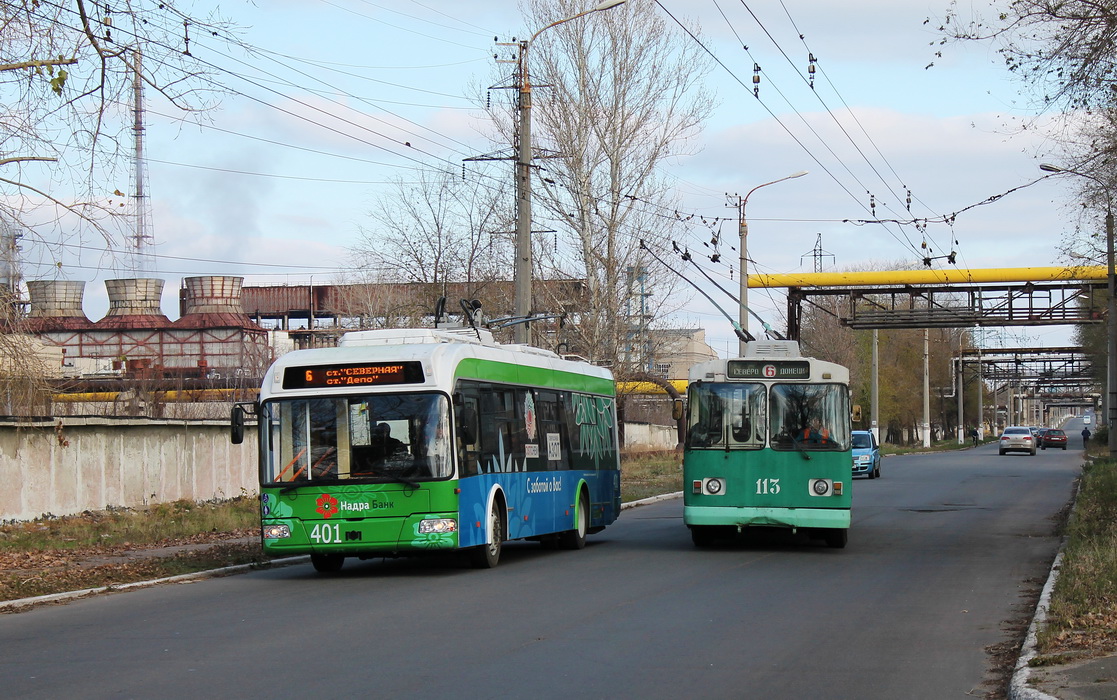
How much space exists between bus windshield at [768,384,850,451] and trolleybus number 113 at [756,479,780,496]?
485 millimetres

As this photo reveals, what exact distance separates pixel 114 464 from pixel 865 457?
81.6ft

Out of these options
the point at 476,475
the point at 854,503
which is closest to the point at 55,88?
the point at 476,475

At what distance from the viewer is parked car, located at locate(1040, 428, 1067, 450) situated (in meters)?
89.2

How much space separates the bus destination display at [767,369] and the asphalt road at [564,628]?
8.19 feet

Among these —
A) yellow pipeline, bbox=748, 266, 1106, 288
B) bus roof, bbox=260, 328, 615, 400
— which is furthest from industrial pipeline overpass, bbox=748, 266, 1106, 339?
bus roof, bbox=260, 328, 615, 400

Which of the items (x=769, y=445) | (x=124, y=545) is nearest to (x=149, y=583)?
(x=124, y=545)

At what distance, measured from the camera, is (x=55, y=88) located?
37.8 ft

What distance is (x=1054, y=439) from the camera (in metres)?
90.1

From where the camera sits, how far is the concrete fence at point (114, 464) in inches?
945

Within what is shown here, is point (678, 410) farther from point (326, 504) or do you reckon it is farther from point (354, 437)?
point (326, 504)

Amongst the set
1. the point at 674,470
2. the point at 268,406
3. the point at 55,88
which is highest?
the point at 55,88

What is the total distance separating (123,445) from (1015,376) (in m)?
113

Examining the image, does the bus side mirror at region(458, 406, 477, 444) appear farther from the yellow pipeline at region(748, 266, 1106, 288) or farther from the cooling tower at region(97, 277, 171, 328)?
the cooling tower at region(97, 277, 171, 328)

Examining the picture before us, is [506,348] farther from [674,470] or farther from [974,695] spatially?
[674,470]
